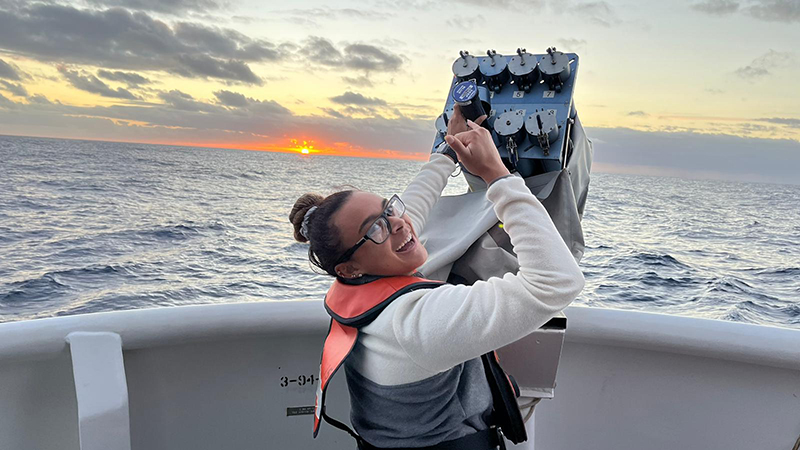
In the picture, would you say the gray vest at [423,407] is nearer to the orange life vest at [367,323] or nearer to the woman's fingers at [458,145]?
the orange life vest at [367,323]

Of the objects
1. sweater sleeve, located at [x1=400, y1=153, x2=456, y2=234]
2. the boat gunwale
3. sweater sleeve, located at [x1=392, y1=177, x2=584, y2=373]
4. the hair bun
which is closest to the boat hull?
the boat gunwale

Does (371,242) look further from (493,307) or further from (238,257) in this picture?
(238,257)

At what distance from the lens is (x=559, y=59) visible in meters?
1.49

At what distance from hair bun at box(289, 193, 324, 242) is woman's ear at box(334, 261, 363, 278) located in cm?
10

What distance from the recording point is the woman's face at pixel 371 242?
100cm

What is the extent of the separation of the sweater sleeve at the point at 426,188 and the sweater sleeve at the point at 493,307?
53 cm

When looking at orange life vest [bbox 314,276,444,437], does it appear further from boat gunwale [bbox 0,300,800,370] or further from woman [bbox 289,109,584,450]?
boat gunwale [bbox 0,300,800,370]

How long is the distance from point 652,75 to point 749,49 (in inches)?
179

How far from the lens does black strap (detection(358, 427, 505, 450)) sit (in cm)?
104

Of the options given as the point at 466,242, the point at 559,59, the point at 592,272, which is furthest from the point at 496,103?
the point at 592,272

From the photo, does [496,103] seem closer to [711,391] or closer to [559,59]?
[559,59]

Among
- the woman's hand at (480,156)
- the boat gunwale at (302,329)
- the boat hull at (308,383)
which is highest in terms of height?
the woman's hand at (480,156)

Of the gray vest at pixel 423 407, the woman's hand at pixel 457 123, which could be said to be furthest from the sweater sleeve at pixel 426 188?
the gray vest at pixel 423 407

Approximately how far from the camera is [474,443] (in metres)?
1.07
